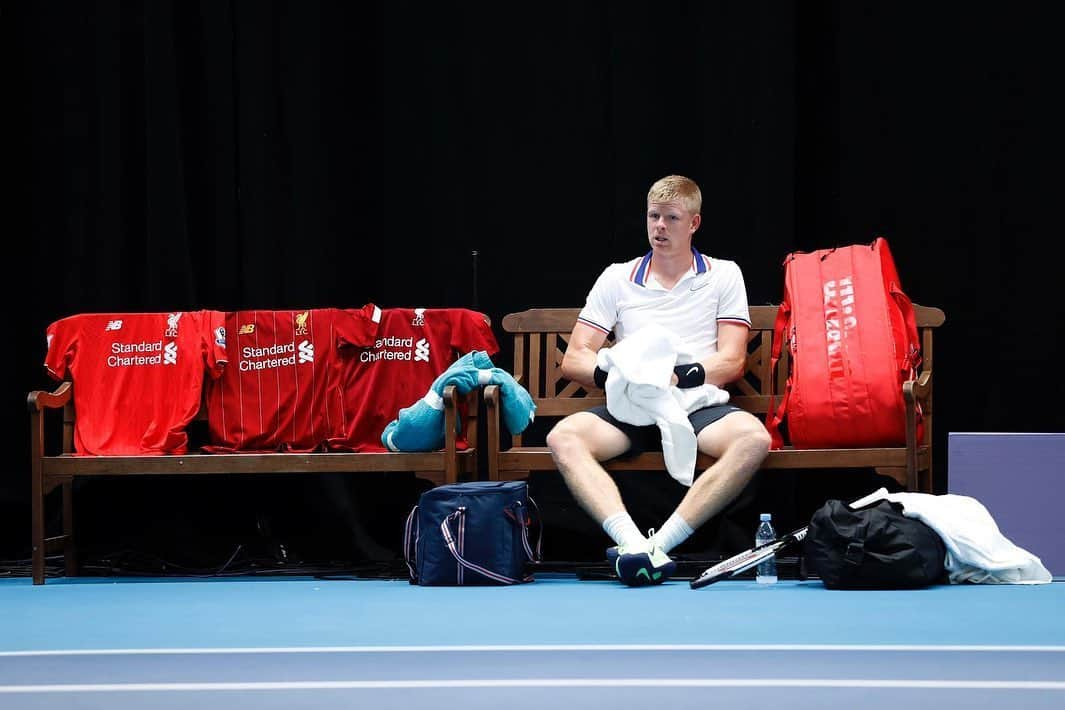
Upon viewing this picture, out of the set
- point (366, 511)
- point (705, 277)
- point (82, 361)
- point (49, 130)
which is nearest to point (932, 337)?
point (705, 277)

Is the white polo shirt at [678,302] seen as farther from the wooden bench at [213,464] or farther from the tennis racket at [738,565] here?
the tennis racket at [738,565]

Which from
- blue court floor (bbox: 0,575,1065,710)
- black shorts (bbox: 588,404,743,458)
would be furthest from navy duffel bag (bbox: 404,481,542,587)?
black shorts (bbox: 588,404,743,458)

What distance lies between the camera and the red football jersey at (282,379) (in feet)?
16.0

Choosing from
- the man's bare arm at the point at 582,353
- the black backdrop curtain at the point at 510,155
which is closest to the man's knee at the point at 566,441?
the man's bare arm at the point at 582,353

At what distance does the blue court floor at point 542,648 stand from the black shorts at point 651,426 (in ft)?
1.78

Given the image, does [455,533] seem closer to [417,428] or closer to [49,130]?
[417,428]

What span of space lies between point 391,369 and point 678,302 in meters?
1.09

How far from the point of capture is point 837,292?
4512 mm

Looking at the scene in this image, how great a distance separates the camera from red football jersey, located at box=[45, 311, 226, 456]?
4875 mm

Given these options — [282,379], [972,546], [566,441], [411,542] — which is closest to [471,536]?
[411,542]

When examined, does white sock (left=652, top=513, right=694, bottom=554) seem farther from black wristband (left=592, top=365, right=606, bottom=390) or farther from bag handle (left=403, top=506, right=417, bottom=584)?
bag handle (left=403, top=506, right=417, bottom=584)

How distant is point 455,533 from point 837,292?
1.53 meters

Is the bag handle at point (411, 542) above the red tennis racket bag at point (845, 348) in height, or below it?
below

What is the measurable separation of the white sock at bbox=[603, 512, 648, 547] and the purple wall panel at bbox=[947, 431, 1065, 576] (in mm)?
1027
